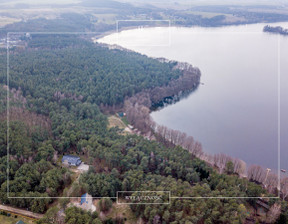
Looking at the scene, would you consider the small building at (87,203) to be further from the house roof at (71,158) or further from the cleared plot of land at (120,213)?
the house roof at (71,158)

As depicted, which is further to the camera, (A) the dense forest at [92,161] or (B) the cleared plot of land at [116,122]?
(B) the cleared plot of land at [116,122]

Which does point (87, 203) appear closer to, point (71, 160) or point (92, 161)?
point (92, 161)

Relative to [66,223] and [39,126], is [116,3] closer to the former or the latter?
[39,126]

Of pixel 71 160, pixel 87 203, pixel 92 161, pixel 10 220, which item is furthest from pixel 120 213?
pixel 71 160

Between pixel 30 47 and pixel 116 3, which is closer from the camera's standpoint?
pixel 30 47

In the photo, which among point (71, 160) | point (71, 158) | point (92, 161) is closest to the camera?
point (92, 161)

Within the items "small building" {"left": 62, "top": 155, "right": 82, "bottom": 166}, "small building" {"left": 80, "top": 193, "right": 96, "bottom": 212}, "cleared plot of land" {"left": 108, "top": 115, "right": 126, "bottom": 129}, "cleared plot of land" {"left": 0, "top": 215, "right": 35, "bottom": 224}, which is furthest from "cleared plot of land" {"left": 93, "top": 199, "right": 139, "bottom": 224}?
"cleared plot of land" {"left": 108, "top": 115, "right": 126, "bottom": 129}

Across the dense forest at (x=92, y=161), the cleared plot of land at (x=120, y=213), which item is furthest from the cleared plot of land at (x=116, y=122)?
the cleared plot of land at (x=120, y=213)

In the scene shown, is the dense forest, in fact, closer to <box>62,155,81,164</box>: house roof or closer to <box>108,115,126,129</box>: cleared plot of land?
<box>62,155,81,164</box>: house roof

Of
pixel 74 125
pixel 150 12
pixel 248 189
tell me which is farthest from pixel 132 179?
pixel 150 12
